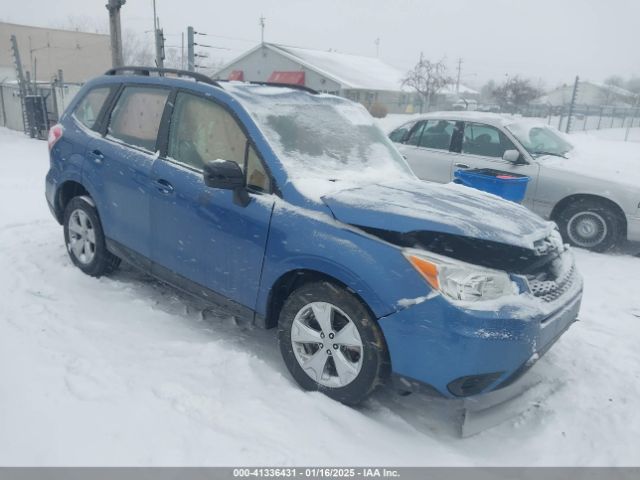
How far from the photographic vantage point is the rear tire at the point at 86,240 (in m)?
4.54

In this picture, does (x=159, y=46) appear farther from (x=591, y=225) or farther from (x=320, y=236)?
(x=320, y=236)

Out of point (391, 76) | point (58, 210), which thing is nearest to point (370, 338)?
point (58, 210)

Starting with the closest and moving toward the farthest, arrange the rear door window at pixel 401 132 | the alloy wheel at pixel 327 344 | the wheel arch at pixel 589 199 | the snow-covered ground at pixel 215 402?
the snow-covered ground at pixel 215 402, the alloy wheel at pixel 327 344, the wheel arch at pixel 589 199, the rear door window at pixel 401 132

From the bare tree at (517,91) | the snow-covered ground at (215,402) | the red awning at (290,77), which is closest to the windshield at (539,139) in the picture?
the snow-covered ground at (215,402)

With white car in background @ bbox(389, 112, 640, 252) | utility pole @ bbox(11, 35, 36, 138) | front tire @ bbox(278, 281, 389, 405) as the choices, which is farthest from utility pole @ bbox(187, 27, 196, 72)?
front tire @ bbox(278, 281, 389, 405)

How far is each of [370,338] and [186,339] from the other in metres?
1.55

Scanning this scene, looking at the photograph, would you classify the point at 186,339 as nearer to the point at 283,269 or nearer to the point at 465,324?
the point at 283,269

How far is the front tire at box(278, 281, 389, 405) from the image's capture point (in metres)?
2.85

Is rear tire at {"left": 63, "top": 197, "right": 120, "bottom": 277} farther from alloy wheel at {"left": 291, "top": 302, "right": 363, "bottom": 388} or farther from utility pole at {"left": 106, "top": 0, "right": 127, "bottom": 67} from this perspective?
utility pole at {"left": 106, "top": 0, "right": 127, "bottom": 67}

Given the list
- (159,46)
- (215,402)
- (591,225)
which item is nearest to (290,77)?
(159,46)

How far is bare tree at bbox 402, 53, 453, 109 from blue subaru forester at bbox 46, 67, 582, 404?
41.2 metres

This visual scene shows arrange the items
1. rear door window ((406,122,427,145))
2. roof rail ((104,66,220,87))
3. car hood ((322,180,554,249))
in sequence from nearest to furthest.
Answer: car hood ((322,180,554,249))
roof rail ((104,66,220,87))
rear door window ((406,122,427,145))

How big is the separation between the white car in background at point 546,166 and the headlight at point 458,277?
4.57 metres

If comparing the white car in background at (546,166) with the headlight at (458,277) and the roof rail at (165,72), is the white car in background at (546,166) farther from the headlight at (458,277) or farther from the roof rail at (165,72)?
the headlight at (458,277)
